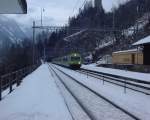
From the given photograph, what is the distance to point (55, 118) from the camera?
38.6ft

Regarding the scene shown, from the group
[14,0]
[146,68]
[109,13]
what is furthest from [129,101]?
[109,13]

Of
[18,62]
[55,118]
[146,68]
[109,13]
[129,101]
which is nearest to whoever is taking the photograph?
[55,118]

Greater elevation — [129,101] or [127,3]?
[127,3]

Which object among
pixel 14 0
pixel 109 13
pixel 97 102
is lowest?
pixel 97 102

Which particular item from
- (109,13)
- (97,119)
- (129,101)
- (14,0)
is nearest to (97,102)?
(129,101)

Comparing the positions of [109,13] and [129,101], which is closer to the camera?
[129,101]

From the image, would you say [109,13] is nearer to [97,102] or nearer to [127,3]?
[127,3]

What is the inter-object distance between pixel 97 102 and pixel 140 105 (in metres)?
2.41

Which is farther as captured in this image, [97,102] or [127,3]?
[127,3]

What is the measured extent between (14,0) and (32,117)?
4000mm

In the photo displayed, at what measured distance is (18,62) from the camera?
178 ft

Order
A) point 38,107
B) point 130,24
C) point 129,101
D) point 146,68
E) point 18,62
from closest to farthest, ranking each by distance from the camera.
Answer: point 38,107 < point 129,101 < point 146,68 < point 18,62 < point 130,24

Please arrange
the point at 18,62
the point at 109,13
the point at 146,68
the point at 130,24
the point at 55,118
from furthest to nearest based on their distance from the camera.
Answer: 1. the point at 109,13
2. the point at 130,24
3. the point at 18,62
4. the point at 146,68
5. the point at 55,118

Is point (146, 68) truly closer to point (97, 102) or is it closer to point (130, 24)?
point (97, 102)
